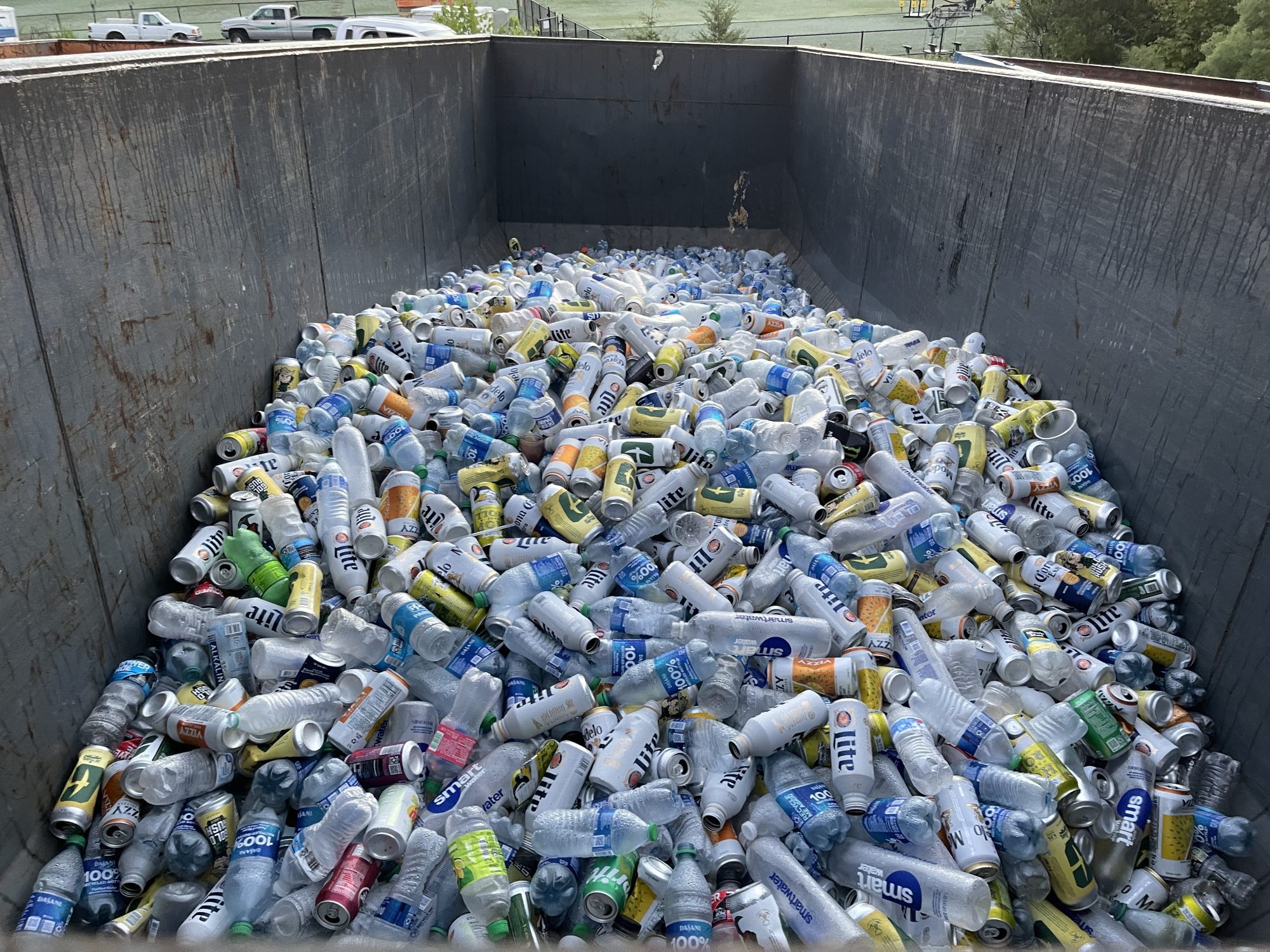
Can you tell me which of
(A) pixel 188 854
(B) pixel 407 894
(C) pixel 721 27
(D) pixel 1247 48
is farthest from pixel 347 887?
(C) pixel 721 27

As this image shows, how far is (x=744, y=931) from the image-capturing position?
256 centimetres

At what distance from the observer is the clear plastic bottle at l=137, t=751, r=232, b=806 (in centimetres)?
288

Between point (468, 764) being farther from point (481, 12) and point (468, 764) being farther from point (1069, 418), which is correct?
point (481, 12)

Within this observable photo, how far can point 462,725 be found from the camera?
3141 millimetres

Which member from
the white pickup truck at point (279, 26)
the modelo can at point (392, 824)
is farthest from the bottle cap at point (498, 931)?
the white pickup truck at point (279, 26)

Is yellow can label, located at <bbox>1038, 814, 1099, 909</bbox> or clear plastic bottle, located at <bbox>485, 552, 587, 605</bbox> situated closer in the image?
yellow can label, located at <bbox>1038, 814, 1099, 909</bbox>

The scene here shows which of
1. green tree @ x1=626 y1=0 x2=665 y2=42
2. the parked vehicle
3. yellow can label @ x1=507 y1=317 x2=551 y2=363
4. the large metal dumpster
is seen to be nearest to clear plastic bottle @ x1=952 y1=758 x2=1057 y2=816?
the large metal dumpster

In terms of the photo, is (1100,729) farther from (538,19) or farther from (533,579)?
(538,19)

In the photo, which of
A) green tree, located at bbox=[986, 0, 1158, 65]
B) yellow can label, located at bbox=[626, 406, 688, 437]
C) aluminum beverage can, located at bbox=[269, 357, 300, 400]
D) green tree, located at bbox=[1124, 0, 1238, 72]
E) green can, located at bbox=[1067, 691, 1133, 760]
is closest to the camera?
green can, located at bbox=[1067, 691, 1133, 760]

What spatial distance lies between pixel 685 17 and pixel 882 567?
213ft

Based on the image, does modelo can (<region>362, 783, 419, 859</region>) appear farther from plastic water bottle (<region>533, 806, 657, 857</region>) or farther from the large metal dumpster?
the large metal dumpster

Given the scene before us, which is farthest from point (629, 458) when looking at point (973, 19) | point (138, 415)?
point (973, 19)

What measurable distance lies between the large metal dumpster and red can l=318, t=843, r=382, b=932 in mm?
968

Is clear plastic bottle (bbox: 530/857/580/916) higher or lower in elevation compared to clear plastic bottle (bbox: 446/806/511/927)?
lower
